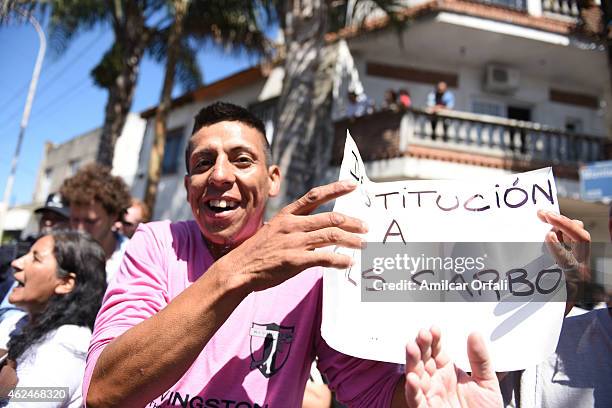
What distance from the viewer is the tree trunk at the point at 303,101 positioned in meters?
6.64

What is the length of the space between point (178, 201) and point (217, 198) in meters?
13.1

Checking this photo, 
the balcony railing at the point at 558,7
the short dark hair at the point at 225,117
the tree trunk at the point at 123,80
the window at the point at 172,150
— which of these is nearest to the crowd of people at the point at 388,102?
the balcony railing at the point at 558,7

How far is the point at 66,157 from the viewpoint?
75.1ft

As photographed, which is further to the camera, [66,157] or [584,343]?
[66,157]

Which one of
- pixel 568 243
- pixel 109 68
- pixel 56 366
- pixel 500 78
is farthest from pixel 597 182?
pixel 109 68

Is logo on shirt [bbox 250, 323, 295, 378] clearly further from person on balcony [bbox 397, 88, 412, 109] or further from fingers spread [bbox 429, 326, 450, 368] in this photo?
person on balcony [bbox 397, 88, 412, 109]

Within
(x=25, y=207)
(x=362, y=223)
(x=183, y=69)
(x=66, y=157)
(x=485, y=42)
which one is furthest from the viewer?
(x=25, y=207)

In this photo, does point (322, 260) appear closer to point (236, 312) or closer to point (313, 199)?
point (313, 199)

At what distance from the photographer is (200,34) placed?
10.6 meters

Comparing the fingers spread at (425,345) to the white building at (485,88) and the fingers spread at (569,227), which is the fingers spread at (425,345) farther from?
the white building at (485,88)

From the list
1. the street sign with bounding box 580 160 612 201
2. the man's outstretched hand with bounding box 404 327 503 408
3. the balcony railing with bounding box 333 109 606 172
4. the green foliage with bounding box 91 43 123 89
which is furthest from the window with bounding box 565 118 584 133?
the man's outstretched hand with bounding box 404 327 503 408

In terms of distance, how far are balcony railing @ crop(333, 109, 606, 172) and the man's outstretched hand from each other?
8.11 m

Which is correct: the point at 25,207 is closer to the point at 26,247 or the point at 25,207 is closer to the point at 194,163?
the point at 26,247

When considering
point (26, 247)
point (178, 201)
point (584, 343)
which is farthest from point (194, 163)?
point (178, 201)
